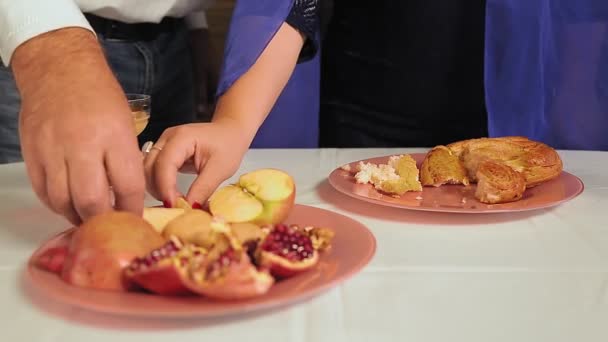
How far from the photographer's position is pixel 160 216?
2.03 ft

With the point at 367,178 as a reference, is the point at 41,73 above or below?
above

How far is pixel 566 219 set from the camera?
2.51 ft

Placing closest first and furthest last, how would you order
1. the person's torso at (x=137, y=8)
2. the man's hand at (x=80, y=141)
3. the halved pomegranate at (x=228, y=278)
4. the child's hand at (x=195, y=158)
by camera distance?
1. the halved pomegranate at (x=228, y=278)
2. the man's hand at (x=80, y=141)
3. the child's hand at (x=195, y=158)
4. the person's torso at (x=137, y=8)

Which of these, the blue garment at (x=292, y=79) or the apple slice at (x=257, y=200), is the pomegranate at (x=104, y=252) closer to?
the apple slice at (x=257, y=200)

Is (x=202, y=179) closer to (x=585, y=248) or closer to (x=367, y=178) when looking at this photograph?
(x=367, y=178)

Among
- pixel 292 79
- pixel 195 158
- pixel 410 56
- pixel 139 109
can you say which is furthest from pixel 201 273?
pixel 410 56

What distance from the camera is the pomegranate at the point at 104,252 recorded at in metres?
0.51

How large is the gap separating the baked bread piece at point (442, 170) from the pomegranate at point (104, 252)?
0.44 meters

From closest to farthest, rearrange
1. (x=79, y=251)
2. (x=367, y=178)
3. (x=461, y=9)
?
(x=79, y=251) < (x=367, y=178) < (x=461, y=9)

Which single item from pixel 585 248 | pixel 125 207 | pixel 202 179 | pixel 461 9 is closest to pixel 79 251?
pixel 125 207

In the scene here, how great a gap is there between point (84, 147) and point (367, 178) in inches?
16.0

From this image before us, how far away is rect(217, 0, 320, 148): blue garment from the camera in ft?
3.17

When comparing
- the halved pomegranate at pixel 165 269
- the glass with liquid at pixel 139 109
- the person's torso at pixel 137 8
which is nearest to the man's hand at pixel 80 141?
the halved pomegranate at pixel 165 269

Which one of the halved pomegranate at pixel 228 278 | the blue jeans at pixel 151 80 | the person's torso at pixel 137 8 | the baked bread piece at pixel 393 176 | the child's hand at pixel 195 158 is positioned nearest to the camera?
the halved pomegranate at pixel 228 278
